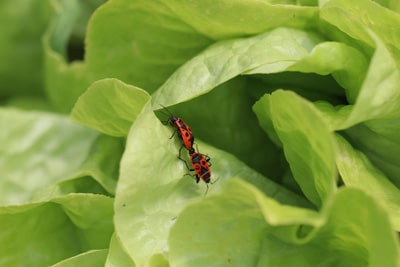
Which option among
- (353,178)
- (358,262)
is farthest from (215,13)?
(358,262)

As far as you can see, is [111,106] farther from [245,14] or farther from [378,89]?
[378,89]

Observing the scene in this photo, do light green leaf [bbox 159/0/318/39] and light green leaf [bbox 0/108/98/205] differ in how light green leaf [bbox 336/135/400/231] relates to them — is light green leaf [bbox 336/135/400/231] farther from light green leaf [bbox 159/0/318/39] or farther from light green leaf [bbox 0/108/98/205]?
light green leaf [bbox 0/108/98/205]

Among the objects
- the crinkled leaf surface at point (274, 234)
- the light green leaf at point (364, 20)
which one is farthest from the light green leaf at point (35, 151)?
the light green leaf at point (364, 20)

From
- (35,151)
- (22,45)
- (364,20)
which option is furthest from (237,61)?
(22,45)

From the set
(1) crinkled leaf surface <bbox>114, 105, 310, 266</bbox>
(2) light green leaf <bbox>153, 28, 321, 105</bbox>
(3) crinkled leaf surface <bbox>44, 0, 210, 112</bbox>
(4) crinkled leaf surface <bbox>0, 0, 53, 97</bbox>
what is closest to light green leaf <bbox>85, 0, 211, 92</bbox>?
(3) crinkled leaf surface <bbox>44, 0, 210, 112</bbox>

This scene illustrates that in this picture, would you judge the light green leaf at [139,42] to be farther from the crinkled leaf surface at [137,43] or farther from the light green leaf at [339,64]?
the light green leaf at [339,64]

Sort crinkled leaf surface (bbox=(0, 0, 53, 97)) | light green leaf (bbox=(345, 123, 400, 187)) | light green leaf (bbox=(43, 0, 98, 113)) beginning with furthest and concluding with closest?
crinkled leaf surface (bbox=(0, 0, 53, 97)) < light green leaf (bbox=(43, 0, 98, 113)) < light green leaf (bbox=(345, 123, 400, 187))
